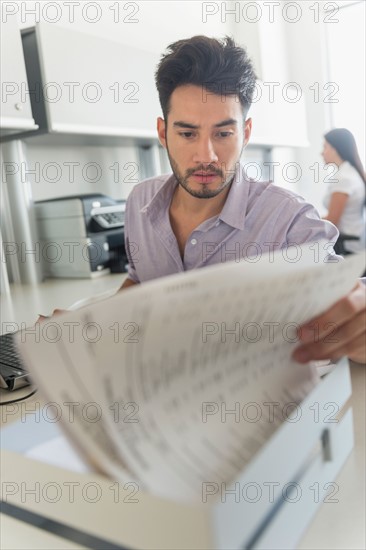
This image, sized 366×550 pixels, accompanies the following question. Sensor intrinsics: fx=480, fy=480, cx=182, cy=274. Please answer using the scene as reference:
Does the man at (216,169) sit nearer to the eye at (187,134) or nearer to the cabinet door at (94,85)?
the eye at (187,134)

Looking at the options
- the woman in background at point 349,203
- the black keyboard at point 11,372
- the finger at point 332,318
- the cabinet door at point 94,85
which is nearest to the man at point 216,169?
the black keyboard at point 11,372

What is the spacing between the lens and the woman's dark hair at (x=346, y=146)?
318cm

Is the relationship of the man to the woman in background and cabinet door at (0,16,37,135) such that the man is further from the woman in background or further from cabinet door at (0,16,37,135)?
the woman in background

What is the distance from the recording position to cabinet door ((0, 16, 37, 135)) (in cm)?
159

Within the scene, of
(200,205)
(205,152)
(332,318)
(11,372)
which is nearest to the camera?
(332,318)

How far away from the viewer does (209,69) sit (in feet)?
3.67

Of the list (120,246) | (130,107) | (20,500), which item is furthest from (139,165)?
(20,500)

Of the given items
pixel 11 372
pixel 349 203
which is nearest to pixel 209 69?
pixel 11 372

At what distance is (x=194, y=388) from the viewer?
31cm

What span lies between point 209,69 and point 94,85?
947 millimetres

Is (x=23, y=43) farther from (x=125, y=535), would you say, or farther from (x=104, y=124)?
(x=125, y=535)

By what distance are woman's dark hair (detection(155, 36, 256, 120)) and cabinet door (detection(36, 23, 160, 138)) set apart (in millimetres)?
723

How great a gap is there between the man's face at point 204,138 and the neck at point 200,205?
4cm

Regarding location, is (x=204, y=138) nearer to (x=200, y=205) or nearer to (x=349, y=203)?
(x=200, y=205)
